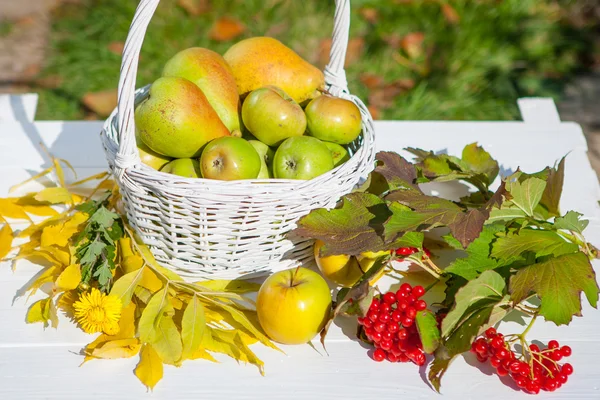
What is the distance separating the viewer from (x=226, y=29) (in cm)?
240

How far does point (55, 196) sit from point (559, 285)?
83cm

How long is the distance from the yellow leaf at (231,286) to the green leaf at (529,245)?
14.7 inches

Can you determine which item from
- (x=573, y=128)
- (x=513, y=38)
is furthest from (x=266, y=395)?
(x=513, y=38)

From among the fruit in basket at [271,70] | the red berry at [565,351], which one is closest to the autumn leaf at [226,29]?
the fruit in basket at [271,70]

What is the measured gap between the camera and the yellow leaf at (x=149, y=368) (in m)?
0.93

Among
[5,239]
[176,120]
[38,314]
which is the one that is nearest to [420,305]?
[176,120]

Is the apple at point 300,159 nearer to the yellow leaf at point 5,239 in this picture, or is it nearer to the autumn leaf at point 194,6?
the yellow leaf at point 5,239

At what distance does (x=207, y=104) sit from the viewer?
1106 mm

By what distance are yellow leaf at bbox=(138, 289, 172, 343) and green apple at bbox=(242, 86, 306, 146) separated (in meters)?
0.30

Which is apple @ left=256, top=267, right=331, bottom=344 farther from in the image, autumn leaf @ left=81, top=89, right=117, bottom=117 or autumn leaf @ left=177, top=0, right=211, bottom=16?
autumn leaf @ left=177, top=0, right=211, bottom=16

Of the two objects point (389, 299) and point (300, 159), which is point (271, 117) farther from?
point (389, 299)

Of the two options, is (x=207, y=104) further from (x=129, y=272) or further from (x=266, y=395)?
(x=266, y=395)

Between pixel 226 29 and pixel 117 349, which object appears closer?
pixel 117 349

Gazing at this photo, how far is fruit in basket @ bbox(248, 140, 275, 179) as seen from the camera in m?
1.12
